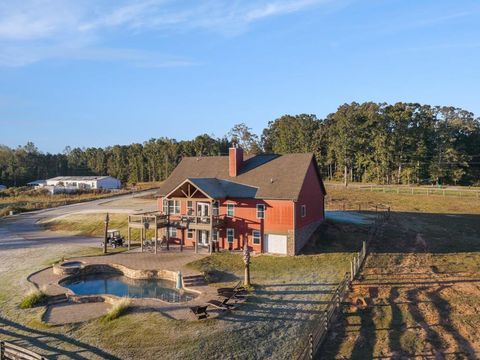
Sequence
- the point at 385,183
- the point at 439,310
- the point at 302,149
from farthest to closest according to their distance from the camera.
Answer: the point at 302,149 < the point at 385,183 < the point at 439,310

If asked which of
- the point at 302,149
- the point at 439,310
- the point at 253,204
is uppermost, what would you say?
the point at 302,149

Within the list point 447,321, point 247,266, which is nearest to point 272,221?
point 247,266

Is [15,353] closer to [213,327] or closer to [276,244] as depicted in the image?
[213,327]

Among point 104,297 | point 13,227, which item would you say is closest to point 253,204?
point 104,297

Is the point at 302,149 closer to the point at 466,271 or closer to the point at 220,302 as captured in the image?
the point at 466,271

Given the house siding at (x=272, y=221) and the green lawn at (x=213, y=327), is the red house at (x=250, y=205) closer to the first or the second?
the house siding at (x=272, y=221)

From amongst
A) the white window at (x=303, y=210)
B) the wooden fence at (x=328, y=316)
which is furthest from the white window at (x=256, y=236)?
the wooden fence at (x=328, y=316)

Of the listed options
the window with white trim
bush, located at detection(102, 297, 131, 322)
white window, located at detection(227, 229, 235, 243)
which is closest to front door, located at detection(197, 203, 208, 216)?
the window with white trim
